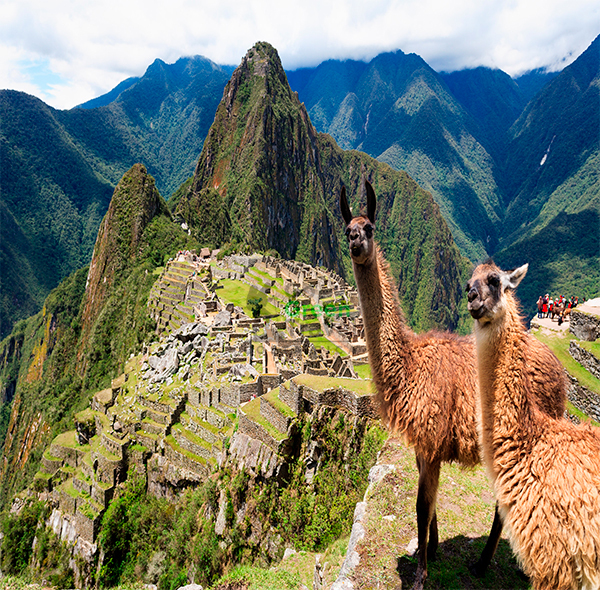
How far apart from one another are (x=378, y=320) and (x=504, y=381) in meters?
1.39

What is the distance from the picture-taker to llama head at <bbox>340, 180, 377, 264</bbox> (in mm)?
3988

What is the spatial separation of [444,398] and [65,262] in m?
156

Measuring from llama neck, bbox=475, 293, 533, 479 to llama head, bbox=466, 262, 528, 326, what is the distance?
0.08 m

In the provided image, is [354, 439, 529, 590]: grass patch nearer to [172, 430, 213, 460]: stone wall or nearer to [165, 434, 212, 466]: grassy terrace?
[172, 430, 213, 460]: stone wall

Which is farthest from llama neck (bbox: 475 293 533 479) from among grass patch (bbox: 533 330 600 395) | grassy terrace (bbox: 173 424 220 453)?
grassy terrace (bbox: 173 424 220 453)

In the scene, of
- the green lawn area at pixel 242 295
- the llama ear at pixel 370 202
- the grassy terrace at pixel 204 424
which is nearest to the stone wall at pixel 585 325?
the grassy terrace at pixel 204 424

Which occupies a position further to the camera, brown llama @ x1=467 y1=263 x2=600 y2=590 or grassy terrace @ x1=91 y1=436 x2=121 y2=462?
grassy terrace @ x1=91 y1=436 x2=121 y2=462

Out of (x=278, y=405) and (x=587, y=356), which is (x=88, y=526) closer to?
(x=278, y=405)

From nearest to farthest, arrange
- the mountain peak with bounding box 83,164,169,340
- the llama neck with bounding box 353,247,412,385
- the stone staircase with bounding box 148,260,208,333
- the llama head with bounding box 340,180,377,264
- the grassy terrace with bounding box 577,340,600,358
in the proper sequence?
the llama head with bounding box 340,180,377,264 < the llama neck with bounding box 353,247,412,385 < the grassy terrace with bounding box 577,340,600,358 < the stone staircase with bounding box 148,260,208,333 < the mountain peak with bounding box 83,164,169,340

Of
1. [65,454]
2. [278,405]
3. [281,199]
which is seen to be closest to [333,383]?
[278,405]

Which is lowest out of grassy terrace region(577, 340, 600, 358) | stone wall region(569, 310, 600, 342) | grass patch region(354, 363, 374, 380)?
grass patch region(354, 363, 374, 380)

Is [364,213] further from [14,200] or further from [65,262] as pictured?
[14,200]

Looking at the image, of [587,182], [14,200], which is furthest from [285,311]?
[587,182]

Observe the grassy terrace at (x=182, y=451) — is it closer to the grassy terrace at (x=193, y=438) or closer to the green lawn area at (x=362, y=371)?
the grassy terrace at (x=193, y=438)
